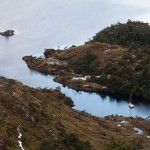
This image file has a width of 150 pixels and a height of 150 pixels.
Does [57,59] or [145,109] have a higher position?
[57,59]

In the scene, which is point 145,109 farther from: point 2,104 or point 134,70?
point 2,104

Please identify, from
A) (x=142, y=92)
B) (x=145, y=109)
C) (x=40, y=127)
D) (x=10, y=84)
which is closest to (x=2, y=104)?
(x=40, y=127)

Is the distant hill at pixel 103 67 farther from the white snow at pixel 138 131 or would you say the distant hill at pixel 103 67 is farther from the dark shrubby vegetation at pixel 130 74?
the white snow at pixel 138 131

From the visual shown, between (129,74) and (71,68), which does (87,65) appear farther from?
(129,74)

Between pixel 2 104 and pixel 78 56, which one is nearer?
pixel 2 104

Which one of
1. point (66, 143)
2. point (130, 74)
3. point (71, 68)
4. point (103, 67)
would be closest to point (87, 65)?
point (71, 68)

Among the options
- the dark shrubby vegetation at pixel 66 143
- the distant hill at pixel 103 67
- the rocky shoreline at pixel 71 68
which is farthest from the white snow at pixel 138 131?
the rocky shoreline at pixel 71 68
